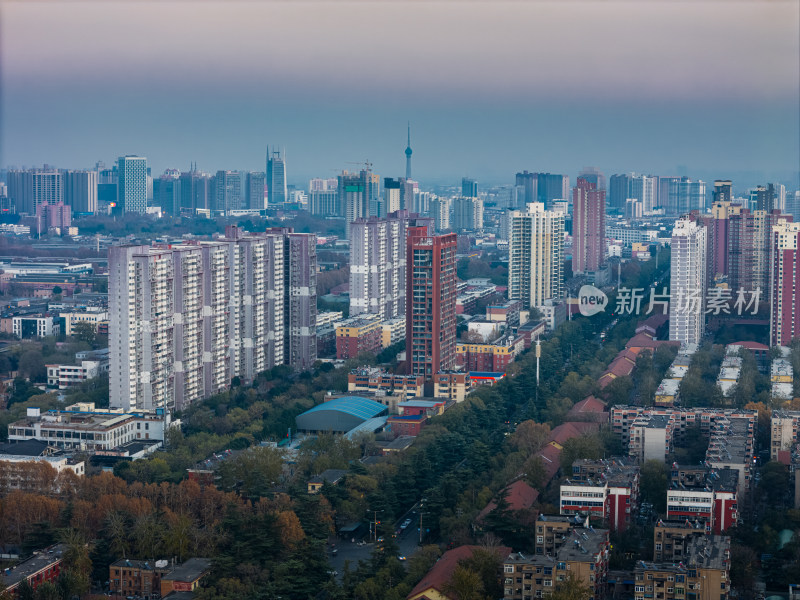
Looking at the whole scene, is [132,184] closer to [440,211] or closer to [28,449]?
[440,211]

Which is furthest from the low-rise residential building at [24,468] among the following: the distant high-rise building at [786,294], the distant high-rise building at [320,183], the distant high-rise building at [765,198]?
the distant high-rise building at [320,183]

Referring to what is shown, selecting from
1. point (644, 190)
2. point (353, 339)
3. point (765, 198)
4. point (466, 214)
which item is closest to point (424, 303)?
point (353, 339)

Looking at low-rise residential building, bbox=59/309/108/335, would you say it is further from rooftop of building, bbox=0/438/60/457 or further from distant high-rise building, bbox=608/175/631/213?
distant high-rise building, bbox=608/175/631/213

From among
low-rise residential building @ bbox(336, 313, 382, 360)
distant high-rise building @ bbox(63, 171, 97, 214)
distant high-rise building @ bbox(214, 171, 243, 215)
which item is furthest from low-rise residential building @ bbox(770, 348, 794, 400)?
distant high-rise building @ bbox(214, 171, 243, 215)

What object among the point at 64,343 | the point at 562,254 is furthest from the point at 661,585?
the point at 562,254

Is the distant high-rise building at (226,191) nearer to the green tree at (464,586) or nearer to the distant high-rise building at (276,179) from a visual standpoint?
the distant high-rise building at (276,179)

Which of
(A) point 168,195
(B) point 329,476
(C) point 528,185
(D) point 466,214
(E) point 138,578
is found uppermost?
(C) point 528,185

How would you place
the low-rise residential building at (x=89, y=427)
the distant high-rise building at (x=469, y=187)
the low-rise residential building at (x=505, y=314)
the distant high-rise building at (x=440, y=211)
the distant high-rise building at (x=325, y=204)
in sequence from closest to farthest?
the low-rise residential building at (x=89, y=427) → the low-rise residential building at (x=505, y=314) → the distant high-rise building at (x=440, y=211) → the distant high-rise building at (x=325, y=204) → the distant high-rise building at (x=469, y=187)
